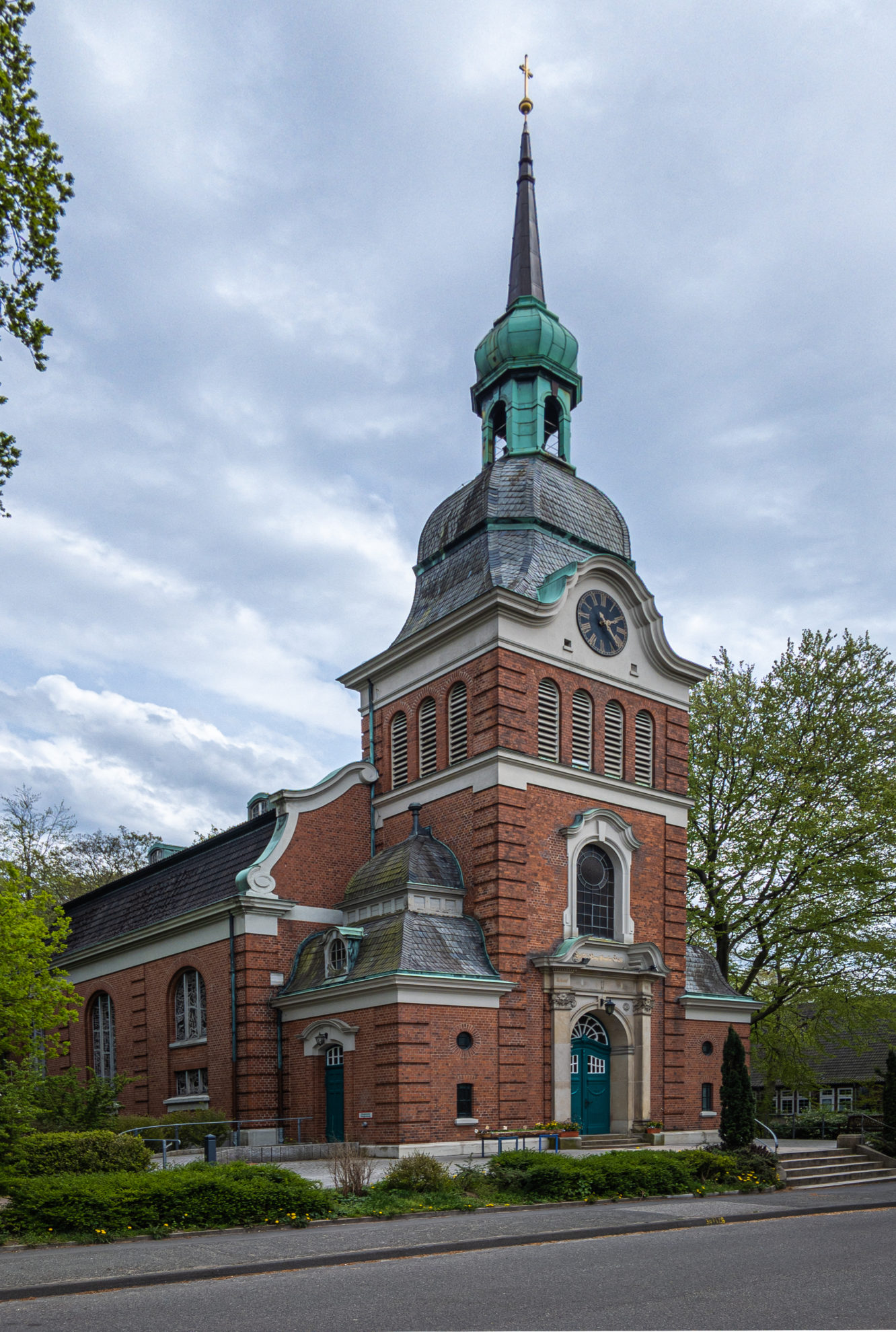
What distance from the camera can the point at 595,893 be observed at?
1040 inches

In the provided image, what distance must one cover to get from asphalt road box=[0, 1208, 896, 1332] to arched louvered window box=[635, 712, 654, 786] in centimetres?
1633

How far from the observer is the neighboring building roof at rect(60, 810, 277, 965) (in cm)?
2852

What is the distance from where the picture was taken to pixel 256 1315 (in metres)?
8.77

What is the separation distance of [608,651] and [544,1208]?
14.9 meters

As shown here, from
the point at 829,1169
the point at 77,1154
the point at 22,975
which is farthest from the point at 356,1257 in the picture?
the point at 829,1169

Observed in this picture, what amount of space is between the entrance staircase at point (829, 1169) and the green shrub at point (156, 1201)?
10725mm

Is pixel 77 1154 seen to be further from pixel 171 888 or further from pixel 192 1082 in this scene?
pixel 171 888

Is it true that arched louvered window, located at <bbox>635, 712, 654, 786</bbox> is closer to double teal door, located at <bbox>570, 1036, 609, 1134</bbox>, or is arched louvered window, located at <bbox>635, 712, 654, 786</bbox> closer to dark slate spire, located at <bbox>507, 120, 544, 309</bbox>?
double teal door, located at <bbox>570, 1036, 609, 1134</bbox>

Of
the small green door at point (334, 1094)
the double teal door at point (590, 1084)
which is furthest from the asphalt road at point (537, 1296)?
the double teal door at point (590, 1084)

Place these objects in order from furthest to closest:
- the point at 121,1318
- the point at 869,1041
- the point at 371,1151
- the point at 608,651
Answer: the point at 869,1041 → the point at 608,651 → the point at 371,1151 → the point at 121,1318

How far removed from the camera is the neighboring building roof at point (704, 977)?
92.8ft

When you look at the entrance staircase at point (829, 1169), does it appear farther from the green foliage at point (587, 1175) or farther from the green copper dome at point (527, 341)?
the green copper dome at point (527, 341)

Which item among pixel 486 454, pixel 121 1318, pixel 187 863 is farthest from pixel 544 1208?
pixel 486 454

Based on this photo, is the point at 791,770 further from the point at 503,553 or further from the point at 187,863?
the point at 187,863
